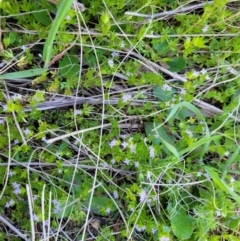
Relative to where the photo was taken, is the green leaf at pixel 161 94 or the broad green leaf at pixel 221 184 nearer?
the broad green leaf at pixel 221 184

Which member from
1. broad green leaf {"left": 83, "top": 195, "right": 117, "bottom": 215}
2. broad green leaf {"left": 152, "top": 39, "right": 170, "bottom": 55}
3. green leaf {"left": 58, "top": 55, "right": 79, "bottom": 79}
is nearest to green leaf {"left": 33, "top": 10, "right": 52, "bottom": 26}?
green leaf {"left": 58, "top": 55, "right": 79, "bottom": 79}

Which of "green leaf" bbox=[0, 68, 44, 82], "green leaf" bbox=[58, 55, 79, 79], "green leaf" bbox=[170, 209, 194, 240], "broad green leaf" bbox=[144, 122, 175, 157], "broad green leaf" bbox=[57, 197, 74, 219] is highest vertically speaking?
"green leaf" bbox=[0, 68, 44, 82]

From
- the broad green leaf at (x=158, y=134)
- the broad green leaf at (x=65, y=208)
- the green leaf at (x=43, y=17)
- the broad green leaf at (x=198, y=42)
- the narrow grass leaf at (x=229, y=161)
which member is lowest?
the broad green leaf at (x=65, y=208)

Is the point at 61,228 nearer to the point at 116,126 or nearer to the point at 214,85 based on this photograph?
the point at 116,126

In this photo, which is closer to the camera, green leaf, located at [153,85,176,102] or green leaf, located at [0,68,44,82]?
green leaf, located at [0,68,44,82]

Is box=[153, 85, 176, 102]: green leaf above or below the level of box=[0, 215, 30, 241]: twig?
above

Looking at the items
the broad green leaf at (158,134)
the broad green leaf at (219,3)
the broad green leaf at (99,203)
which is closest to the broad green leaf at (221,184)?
the broad green leaf at (158,134)

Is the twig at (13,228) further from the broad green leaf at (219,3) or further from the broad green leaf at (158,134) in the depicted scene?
the broad green leaf at (219,3)

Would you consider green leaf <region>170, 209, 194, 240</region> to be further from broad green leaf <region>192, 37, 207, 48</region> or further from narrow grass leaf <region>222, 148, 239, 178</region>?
broad green leaf <region>192, 37, 207, 48</region>

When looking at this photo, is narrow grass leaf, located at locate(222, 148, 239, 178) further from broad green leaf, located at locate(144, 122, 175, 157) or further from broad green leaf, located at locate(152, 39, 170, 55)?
broad green leaf, located at locate(152, 39, 170, 55)

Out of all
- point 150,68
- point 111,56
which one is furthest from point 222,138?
point 111,56
